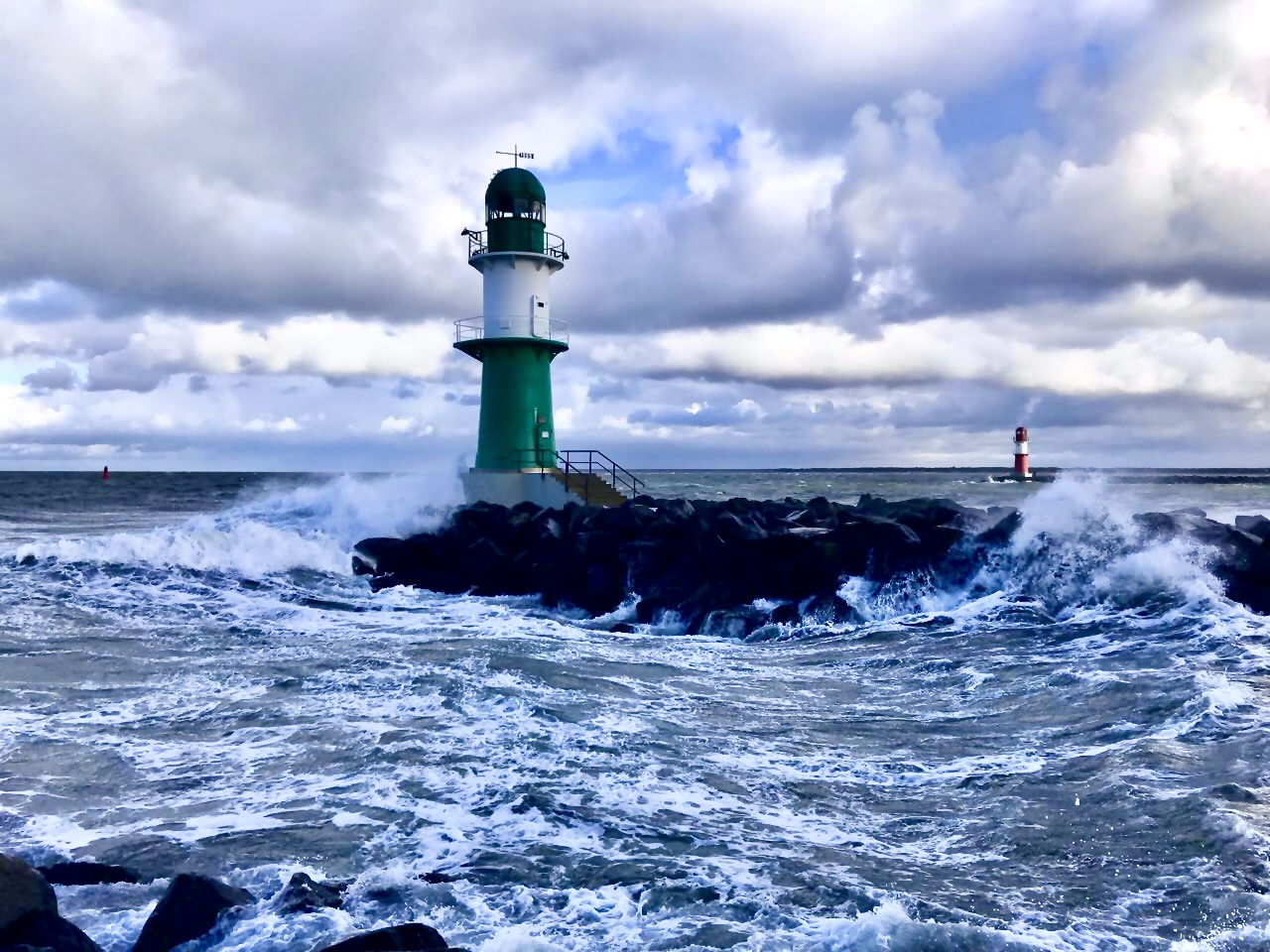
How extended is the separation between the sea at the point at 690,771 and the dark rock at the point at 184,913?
0.12 metres

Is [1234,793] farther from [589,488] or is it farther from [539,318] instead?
[539,318]

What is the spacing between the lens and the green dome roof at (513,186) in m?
22.0

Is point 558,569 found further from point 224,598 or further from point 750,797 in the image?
point 750,797

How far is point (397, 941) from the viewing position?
4.25 metres

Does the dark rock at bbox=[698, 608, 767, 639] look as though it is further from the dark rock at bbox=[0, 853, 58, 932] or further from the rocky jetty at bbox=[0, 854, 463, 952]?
the dark rock at bbox=[0, 853, 58, 932]

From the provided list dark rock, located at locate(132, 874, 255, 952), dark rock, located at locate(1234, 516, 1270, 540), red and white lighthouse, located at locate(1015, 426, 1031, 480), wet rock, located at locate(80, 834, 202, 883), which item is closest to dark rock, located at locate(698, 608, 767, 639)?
dark rock, located at locate(1234, 516, 1270, 540)

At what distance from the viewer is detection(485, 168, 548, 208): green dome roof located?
22.0 metres

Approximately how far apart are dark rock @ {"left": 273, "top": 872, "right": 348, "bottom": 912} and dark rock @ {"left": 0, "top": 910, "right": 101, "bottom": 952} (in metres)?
0.85

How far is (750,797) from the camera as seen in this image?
6.57 metres

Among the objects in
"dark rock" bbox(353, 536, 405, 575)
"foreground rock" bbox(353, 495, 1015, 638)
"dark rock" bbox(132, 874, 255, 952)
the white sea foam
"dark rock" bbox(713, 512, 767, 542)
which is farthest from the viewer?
"dark rock" bbox(353, 536, 405, 575)

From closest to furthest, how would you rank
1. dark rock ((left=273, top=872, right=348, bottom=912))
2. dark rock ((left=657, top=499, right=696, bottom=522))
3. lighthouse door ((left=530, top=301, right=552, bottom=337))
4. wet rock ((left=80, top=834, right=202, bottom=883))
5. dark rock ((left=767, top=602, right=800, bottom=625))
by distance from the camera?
dark rock ((left=273, top=872, right=348, bottom=912)) → wet rock ((left=80, top=834, right=202, bottom=883)) → dark rock ((left=767, top=602, right=800, bottom=625)) → dark rock ((left=657, top=499, right=696, bottom=522)) → lighthouse door ((left=530, top=301, right=552, bottom=337))

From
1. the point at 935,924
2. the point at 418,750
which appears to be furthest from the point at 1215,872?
the point at 418,750

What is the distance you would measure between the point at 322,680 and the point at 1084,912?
294 inches

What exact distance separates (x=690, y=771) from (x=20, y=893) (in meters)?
4.15
